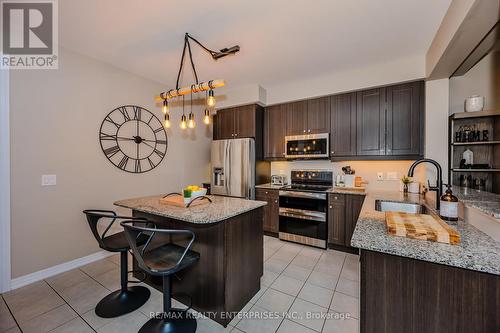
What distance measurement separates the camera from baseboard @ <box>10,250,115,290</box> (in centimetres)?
213

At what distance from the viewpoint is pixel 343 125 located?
324 centimetres

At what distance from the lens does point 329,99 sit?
132 inches

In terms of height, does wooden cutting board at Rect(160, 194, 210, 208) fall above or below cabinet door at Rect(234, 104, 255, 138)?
below

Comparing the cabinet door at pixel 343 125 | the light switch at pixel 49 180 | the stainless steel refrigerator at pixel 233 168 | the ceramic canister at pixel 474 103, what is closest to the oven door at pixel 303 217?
the stainless steel refrigerator at pixel 233 168

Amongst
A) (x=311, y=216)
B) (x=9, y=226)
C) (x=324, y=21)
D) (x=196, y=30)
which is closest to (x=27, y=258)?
(x=9, y=226)

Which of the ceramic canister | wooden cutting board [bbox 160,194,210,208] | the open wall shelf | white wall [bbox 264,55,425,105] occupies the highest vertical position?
white wall [bbox 264,55,425,105]

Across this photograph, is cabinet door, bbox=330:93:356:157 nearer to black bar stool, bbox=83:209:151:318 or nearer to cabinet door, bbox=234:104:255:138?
cabinet door, bbox=234:104:255:138

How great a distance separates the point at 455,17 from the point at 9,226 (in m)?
4.66

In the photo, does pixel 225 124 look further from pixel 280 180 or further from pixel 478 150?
pixel 478 150

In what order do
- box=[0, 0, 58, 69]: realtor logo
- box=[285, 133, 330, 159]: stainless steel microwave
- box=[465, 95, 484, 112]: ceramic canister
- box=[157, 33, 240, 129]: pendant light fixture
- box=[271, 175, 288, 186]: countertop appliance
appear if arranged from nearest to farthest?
box=[0, 0, 58, 69]: realtor logo, box=[157, 33, 240, 129]: pendant light fixture, box=[465, 95, 484, 112]: ceramic canister, box=[285, 133, 330, 159]: stainless steel microwave, box=[271, 175, 288, 186]: countertop appliance

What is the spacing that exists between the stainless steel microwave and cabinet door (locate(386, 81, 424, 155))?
2.91 feet

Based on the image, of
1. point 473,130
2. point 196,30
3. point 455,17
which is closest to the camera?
point 455,17

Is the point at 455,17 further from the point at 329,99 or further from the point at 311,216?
the point at 311,216

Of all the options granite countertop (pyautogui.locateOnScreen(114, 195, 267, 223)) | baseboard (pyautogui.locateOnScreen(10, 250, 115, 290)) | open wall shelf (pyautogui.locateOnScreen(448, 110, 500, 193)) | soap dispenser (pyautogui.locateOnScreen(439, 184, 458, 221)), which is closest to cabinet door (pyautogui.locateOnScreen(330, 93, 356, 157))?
open wall shelf (pyautogui.locateOnScreen(448, 110, 500, 193))
